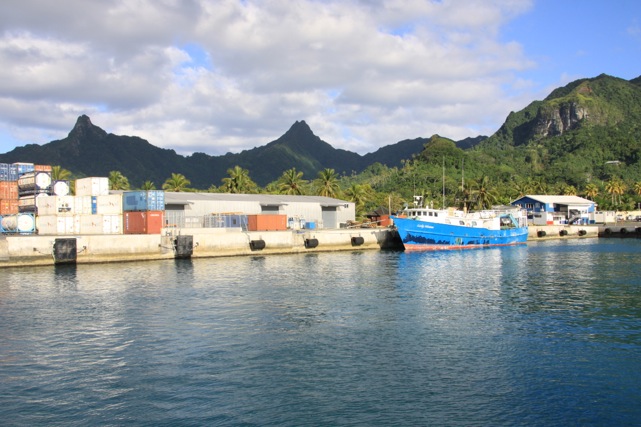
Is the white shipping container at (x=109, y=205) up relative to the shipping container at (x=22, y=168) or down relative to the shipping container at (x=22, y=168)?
down

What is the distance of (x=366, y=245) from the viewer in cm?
7700

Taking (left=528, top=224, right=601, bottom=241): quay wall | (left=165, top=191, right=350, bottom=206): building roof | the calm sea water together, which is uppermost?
(left=165, top=191, right=350, bottom=206): building roof

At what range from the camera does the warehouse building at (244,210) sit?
71.8 m

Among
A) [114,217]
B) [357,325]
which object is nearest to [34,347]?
[357,325]

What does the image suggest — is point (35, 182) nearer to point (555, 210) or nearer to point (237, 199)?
point (237, 199)

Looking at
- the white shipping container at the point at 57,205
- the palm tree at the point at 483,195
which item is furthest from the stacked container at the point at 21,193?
the palm tree at the point at 483,195

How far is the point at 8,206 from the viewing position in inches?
2847

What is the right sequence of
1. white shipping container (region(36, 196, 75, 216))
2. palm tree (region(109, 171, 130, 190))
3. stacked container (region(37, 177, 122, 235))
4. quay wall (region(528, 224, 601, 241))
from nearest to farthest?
stacked container (region(37, 177, 122, 235)) < white shipping container (region(36, 196, 75, 216)) < palm tree (region(109, 171, 130, 190)) < quay wall (region(528, 224, 601, 241))

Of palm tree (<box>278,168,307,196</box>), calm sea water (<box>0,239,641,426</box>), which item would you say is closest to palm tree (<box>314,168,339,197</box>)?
palm tree (<box>278,168,307,196</box>)

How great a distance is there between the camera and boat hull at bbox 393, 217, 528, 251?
2958 inches

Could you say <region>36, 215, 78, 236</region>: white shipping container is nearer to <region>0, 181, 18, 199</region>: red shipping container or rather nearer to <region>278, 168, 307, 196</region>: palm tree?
<region>0, 181, 18, 199</region>: red shipping container

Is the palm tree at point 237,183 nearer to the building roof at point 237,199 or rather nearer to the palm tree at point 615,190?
the building roof at point 237,199

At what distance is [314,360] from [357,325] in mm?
6596

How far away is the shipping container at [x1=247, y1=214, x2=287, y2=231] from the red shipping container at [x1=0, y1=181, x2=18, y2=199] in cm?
3126
